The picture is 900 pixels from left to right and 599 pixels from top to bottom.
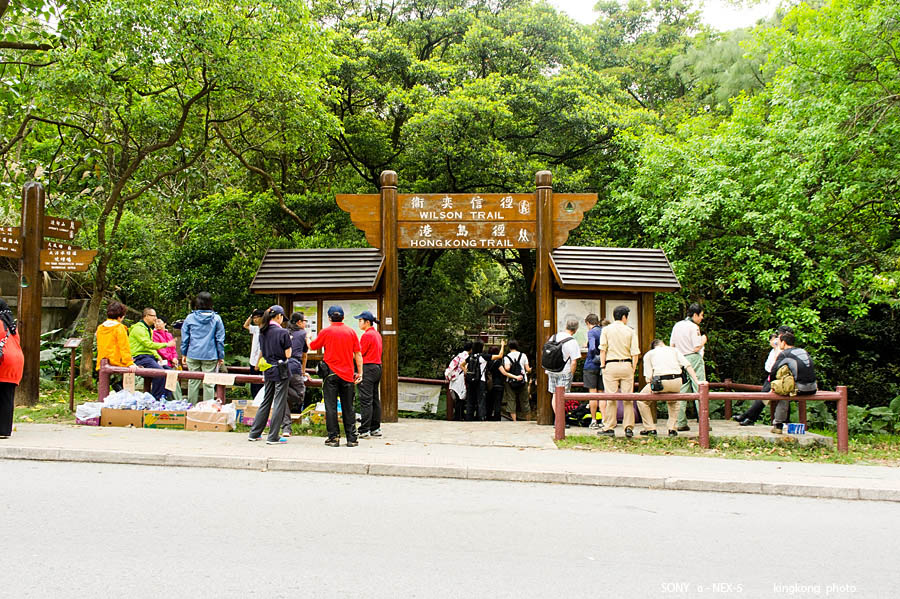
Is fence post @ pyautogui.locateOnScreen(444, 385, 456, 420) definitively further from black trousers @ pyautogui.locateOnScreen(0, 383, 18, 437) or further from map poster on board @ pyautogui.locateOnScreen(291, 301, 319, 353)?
black trousers @ pyautogui.locateOnScreen(0, 383, 18, 437)

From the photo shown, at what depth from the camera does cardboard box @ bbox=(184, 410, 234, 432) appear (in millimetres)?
10258

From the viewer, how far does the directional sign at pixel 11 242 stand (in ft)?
39.1

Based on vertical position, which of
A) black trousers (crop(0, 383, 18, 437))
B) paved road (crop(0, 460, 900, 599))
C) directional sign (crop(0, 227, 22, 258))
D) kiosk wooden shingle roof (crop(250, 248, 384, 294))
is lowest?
paved road (crop(0, 460, 900, 599))

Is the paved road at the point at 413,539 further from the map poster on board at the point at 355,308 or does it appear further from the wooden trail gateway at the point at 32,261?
the wooden trail gateway at the point at 32,261

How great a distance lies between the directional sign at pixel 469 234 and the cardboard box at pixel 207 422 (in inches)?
165

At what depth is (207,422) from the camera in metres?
10.3

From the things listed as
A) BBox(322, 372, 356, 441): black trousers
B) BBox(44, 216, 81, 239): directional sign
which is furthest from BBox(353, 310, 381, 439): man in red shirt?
BBox(44, 216, 81, 239): directional sign

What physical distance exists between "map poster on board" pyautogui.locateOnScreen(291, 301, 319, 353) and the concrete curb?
435 cm

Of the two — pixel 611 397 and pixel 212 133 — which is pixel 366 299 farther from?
pixel 212 133

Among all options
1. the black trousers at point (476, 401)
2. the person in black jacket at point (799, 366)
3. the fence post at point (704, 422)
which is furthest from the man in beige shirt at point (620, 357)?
the black trousers at point (476, 401)

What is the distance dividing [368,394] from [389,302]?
2.44 m

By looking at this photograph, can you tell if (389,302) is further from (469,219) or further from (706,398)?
(706,398)

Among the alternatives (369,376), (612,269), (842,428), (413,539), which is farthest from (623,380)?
(413,539)

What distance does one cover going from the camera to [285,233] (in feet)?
63.8
